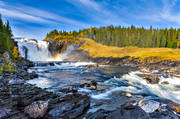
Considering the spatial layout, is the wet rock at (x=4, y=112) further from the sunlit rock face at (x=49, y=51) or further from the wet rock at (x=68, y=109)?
the sunlit rock face at (x=49, y=51)

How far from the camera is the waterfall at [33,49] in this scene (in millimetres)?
73406

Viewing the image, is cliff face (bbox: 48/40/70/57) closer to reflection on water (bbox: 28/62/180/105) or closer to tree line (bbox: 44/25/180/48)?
tree line (bbox: 44/25/180/48)

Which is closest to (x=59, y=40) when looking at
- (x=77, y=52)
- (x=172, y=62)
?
(x=77, y=52)

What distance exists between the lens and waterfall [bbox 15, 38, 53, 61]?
73406mm

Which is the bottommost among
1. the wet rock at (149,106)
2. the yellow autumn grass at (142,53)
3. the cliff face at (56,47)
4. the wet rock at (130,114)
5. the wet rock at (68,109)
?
the wet rock at (68,109)

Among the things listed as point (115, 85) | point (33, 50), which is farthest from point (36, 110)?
point (33, 50)

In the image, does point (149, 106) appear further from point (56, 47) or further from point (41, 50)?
point (56, 47)

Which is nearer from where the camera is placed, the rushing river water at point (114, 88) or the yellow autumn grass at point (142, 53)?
the rushing river water at point (114, 88)

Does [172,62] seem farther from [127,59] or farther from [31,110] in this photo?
[31,110]

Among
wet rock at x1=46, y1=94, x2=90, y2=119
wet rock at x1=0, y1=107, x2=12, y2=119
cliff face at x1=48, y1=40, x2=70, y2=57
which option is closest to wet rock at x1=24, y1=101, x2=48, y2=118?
wet rock at x1=46, y1=94, x2=90, y2=119

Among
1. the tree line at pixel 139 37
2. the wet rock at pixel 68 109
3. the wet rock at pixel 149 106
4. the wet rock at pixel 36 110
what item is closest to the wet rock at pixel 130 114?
the wet rock at pixel 149 106

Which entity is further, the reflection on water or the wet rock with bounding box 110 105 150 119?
the reflection on water

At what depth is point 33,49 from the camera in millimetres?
79250

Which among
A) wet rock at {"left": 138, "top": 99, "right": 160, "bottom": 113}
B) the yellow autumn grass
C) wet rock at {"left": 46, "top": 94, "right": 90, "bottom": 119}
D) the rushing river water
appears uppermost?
the yellow autumn grass
